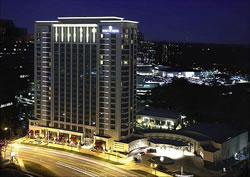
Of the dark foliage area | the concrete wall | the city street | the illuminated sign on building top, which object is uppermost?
the illuminated sign on building top

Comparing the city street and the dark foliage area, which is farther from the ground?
the dark foliage area

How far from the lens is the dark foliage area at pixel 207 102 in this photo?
13.6 meters

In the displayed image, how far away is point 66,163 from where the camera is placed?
8.73 m

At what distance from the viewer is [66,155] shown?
9.40 metres

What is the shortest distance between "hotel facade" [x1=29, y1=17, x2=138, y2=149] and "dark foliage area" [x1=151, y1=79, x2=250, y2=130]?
14.3 feet

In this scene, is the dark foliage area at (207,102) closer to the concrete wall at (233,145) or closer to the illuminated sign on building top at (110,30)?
the concrete wall at (233,145)

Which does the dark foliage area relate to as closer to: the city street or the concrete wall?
the concrete wall

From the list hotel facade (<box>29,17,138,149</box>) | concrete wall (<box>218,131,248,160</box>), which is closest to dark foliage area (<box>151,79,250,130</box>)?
concrete wall (<box>218,131,248,160</box>)

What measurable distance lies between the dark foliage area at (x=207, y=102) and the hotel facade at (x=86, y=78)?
14.3 feet

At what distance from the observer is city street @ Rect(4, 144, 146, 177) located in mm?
8125

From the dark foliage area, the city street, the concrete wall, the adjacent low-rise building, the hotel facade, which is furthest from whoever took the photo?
the dark foliage area

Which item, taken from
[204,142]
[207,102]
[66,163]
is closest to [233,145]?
[204,142]

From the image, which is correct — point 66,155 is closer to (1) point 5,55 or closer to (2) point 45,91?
(2) point 45,91

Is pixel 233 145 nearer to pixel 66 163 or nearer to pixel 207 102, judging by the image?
pixel 66 163
